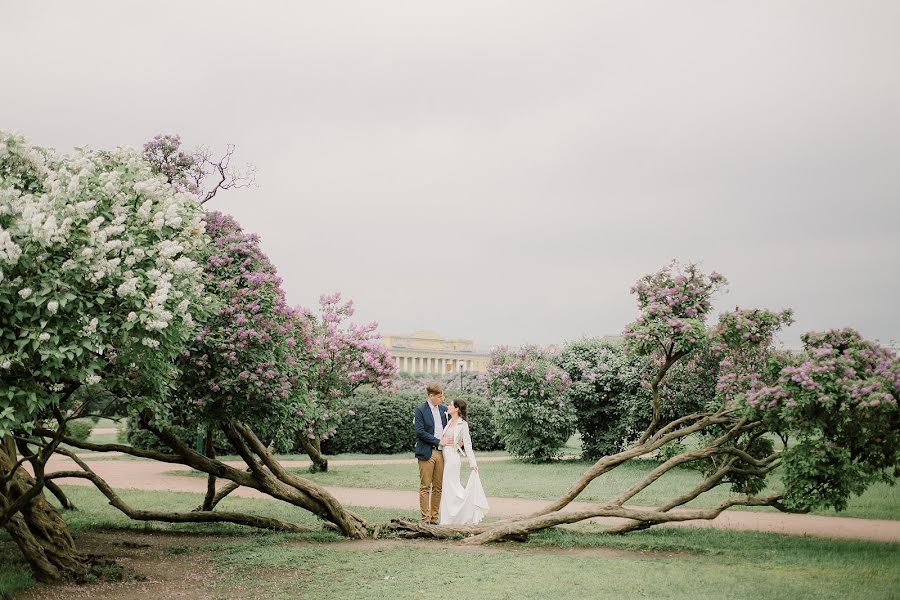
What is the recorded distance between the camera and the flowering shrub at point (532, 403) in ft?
72.5

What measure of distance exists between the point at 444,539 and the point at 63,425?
469 centimetres

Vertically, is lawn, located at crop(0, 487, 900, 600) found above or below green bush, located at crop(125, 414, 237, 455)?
below

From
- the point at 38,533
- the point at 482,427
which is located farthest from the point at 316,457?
the point at 482,427

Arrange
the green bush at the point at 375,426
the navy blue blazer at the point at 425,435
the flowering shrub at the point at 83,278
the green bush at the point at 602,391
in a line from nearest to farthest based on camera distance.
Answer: the flowering shrub at the point at 83,278 → the navy blue blazer at the point at 425,435 → the green bush at the point at 602,391 → the green bush at the point at 375,426

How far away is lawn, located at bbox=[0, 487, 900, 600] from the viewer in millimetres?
7484

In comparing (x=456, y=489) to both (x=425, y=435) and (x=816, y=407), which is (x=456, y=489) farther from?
(x=816, y=407)

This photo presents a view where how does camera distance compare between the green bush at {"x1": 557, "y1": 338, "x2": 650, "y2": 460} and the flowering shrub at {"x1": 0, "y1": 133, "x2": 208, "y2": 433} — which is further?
the green bush at {"x1": 557, "y1": 338, "x2": 650, "y2": 460}

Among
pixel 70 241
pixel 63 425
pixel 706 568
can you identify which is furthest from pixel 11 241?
pixel 706 568

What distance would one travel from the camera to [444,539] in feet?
33.3

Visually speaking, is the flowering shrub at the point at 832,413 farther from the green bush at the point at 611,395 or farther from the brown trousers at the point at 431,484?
the green bush at the point at 611,395

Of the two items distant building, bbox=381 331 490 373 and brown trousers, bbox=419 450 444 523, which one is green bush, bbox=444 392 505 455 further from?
distant building, bbox=381 331 490 373

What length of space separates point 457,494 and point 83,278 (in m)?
6.11

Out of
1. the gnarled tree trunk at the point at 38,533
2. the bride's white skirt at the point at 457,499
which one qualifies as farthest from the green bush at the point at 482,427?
the gnarled tree trunk at the point at 38,533

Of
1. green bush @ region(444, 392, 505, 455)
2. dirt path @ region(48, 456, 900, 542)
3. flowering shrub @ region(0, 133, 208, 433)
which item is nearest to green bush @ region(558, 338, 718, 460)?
dirt path @ region(48, 456, 900, 542)
